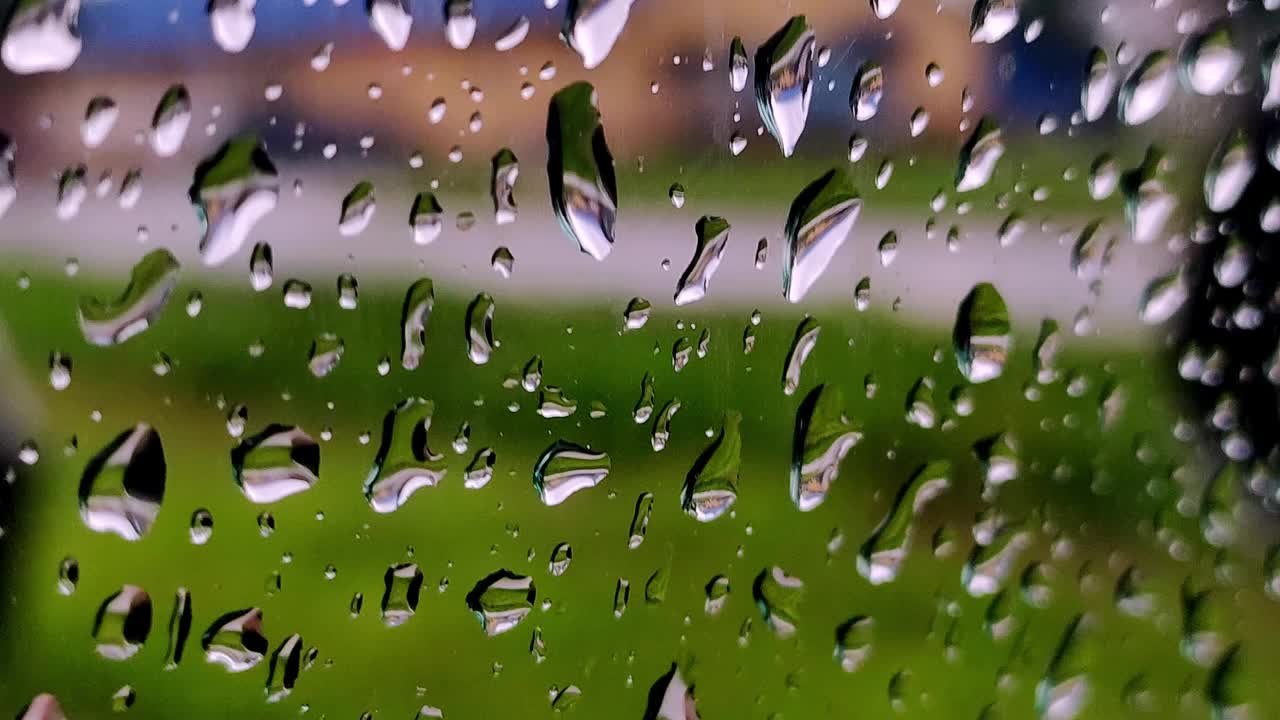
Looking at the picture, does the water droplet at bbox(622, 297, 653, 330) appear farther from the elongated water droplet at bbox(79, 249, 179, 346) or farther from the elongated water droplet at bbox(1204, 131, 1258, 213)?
the elongated water droplet at bbox(1204, 131, 1258, 213)

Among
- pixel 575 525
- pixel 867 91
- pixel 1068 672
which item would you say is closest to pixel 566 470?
pixel 575 525

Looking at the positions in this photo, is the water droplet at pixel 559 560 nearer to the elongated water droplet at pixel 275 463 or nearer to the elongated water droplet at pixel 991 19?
the elongated water droplet at pixel 275 463

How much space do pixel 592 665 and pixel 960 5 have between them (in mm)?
377

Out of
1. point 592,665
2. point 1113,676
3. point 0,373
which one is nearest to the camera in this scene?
point 0,373

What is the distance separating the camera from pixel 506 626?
1.43 feet

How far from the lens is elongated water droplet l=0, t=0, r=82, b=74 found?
1.09ft

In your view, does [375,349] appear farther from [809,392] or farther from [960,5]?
[960,5]

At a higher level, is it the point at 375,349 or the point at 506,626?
the point at 375,349

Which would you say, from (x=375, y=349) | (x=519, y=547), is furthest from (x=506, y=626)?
(x=375, y=349)

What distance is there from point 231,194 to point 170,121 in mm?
35

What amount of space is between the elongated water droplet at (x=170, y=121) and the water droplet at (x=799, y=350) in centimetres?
29

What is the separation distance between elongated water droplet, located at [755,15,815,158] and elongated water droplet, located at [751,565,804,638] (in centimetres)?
22

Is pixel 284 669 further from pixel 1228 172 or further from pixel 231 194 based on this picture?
pixel 1228 172

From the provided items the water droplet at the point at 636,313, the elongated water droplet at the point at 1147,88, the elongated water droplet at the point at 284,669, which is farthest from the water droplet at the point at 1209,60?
the elongated water droplet at the point at 284,669
